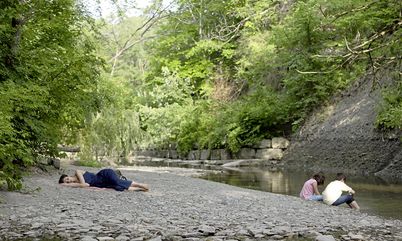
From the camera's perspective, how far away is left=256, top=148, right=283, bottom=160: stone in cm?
2569

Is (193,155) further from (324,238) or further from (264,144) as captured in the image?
(324,238)

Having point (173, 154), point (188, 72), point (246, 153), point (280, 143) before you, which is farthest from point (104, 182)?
point (188, 72)

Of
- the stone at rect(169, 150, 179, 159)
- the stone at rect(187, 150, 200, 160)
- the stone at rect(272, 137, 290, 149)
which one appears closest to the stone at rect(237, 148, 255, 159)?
the stone at rect(272, 137, 290, 149)

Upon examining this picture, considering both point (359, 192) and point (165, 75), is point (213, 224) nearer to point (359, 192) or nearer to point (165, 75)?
point (359, 192)

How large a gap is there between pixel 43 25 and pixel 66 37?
1517 mm

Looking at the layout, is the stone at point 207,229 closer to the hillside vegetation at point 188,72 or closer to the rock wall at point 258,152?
the hillside vegetation at point 188,72

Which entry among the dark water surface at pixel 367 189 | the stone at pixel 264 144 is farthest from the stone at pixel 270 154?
the dark water surface at pixel 367 189

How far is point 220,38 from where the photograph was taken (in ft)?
117

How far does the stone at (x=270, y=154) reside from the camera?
25.7m

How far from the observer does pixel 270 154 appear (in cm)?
2594

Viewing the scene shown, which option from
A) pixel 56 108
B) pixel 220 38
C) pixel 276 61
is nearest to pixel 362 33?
pixel 276 61

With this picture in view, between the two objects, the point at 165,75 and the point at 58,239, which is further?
the point at 165,75

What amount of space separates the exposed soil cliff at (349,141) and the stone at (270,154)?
0.59 m

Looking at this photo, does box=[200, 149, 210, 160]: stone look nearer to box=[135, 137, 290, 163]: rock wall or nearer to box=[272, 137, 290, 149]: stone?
box=[135, 137, 290, 163]: rock wall
